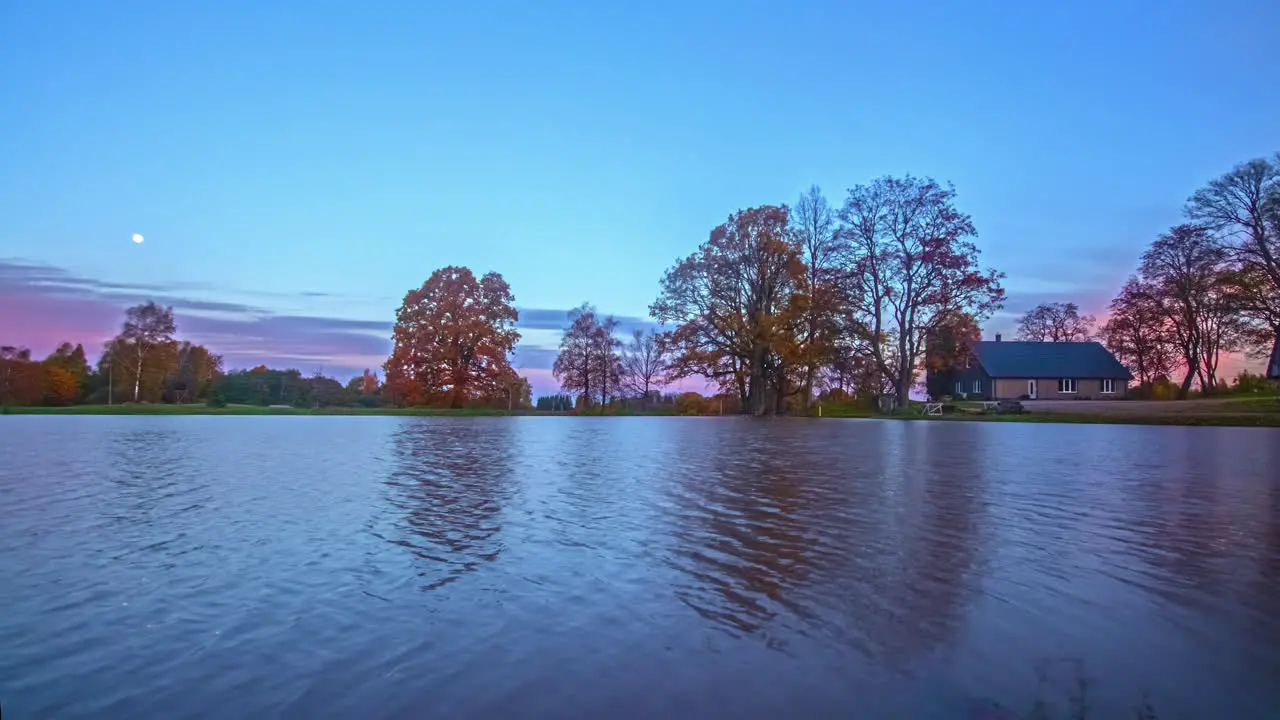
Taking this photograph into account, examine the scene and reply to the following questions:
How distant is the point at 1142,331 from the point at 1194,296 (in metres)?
8.58

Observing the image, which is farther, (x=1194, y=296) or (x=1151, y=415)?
(x=1194, y=296)

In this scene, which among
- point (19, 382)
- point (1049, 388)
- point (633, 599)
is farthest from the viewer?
point (1049, 388)

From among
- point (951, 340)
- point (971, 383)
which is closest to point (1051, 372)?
point (971, 383)

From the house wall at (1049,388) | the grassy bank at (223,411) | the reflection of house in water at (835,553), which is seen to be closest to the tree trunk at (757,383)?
the grassy bank at (223,411)

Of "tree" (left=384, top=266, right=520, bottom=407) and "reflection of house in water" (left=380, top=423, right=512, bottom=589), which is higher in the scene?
"tree" (left=384, top=266, right=520, bottom=407)

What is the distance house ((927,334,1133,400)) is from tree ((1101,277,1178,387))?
11.3 feet

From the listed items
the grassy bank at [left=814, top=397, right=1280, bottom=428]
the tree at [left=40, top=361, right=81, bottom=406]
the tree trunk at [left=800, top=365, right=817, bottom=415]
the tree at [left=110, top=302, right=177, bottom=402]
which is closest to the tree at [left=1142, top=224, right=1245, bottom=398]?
the grassy bank at [left=814, top=397, right=1280, bottom=428]


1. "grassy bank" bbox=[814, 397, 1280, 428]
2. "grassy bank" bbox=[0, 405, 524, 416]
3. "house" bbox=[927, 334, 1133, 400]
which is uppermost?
"house" bbox=[927, 334, 1133, 400]

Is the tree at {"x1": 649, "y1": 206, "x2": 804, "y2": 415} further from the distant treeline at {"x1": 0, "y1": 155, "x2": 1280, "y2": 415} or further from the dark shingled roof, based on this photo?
the dark shingled roof

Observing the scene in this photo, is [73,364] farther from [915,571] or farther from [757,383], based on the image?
[915,571]

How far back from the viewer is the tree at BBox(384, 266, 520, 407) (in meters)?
51.8

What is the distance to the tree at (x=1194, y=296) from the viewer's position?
135ft

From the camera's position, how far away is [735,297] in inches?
1799

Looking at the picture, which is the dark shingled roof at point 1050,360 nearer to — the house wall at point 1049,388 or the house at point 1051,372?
the house at point 1051,372
